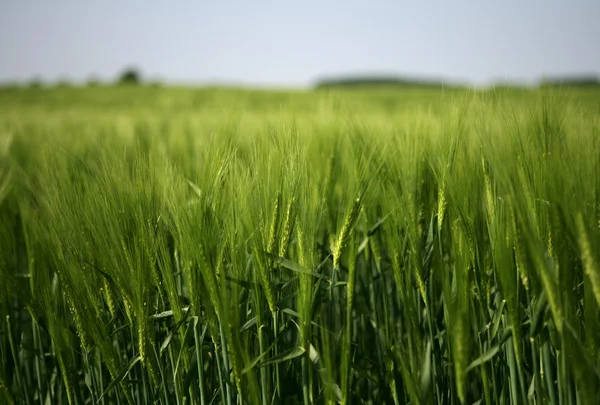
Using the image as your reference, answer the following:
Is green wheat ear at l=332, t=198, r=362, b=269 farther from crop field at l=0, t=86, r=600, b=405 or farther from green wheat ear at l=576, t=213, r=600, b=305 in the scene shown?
green wheat ear at l=576, t=213, r=600, b=305

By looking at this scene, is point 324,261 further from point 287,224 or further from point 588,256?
point 588,256

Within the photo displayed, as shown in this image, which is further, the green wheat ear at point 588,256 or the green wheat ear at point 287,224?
the green wheat ear at point 287,224

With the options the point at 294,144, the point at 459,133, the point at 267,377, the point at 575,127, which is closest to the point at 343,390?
the point at 267,377

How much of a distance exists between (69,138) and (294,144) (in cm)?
166

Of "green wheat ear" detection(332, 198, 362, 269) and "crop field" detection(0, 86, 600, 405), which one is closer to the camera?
"crop field" detection(0, 86, 600, 405)

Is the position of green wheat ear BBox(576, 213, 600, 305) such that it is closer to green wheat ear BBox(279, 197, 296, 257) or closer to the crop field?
the crop field

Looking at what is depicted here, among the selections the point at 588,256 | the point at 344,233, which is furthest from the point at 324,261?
the point at 588,256

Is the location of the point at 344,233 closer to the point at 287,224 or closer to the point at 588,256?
the point at 287,224

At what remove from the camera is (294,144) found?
2.92ft

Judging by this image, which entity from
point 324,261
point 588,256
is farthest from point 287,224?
point 588,256

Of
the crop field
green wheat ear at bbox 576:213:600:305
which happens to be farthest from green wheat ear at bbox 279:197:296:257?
green wheat ear at bbox 576:213:600:305

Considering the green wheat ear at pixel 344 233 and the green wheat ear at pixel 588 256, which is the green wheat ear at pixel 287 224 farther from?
the green wheat ear at pixel 588 256

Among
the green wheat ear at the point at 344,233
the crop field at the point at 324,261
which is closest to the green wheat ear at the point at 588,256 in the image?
the crop field at the point at 324,261

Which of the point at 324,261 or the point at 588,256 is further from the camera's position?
the point at 324,261
